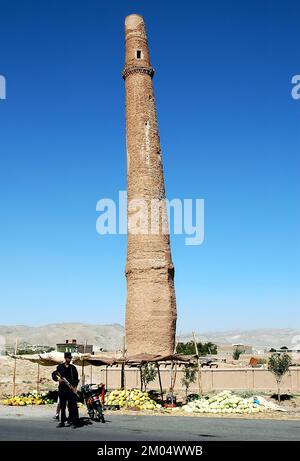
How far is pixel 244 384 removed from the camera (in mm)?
32219

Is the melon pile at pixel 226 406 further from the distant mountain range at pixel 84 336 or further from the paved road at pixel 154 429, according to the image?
the distant mountain range at pixel 84 336

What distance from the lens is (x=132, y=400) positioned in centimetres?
2025

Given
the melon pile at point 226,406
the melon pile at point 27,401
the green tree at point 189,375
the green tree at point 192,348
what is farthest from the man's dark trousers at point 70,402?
the green tree at point 192,348

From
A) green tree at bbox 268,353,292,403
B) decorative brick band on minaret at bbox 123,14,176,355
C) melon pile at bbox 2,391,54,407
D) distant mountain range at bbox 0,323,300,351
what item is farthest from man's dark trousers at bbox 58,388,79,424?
distant mountain range at bbox 0,323,300,351

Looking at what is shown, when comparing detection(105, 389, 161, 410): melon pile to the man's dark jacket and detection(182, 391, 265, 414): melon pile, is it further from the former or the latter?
the man's dark jacket

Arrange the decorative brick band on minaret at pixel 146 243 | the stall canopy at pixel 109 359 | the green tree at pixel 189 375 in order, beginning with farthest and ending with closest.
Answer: the decorative brick band on minaret at pixel 146 243
the green tree at pixel 189 375
the stall canopy at pixel 109 359

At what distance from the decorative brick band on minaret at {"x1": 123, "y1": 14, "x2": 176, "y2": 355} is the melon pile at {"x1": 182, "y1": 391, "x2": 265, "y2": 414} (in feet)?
37.6

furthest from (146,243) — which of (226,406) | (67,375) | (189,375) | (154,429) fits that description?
(154,429)

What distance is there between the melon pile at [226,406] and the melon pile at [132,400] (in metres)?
1.42

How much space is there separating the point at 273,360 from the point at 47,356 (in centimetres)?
1296

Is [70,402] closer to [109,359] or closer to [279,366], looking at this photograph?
[109,359]

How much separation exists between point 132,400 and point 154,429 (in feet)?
22.0

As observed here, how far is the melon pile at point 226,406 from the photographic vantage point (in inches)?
727
